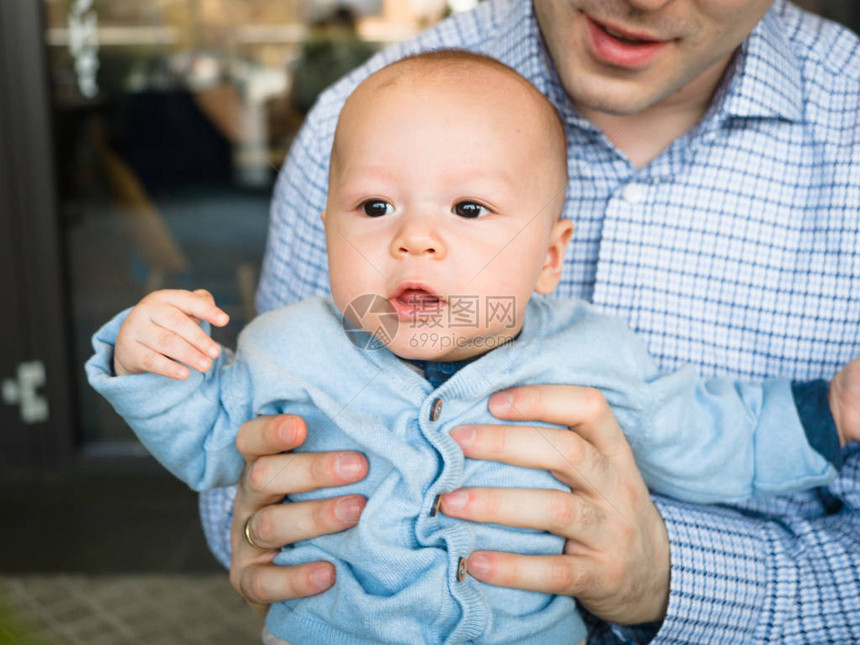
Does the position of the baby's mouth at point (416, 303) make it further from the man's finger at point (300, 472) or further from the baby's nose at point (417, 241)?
the man's finger at point (300, 472)

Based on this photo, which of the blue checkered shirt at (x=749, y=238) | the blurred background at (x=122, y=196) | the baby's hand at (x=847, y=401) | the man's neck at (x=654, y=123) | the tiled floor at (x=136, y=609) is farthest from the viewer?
the blurred background at (x=122, y=196)

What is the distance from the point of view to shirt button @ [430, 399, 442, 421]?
954 mm

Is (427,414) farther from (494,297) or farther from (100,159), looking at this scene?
(100,159)

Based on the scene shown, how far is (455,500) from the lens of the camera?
932 millimetres

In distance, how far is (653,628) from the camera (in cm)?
111

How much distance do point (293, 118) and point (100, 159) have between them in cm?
67

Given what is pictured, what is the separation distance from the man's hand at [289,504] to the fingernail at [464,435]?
11 centimetres

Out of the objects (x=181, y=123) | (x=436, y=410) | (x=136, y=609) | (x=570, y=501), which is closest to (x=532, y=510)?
(x=570, y=501)

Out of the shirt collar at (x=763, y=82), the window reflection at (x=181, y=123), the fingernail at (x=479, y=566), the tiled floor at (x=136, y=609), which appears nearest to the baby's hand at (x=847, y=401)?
the shirt collar at (x=763, y=82)

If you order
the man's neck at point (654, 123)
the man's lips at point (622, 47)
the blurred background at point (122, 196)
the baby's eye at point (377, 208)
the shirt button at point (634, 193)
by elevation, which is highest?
the man's lips at point (622, 47)

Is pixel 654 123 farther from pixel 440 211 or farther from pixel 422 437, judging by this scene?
pixel 422 437

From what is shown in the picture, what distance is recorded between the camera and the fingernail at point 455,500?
0.93 m

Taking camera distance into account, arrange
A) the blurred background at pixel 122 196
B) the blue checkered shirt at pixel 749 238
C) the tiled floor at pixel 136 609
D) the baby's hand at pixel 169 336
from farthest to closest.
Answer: the blurred background at pixel 122 196
the tiled floor at pixel 136 609
the blue checkered shirt at pixel 749 238
the baby's hand at pixel 169 336

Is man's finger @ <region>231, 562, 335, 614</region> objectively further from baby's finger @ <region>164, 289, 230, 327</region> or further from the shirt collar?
the shirt collar
